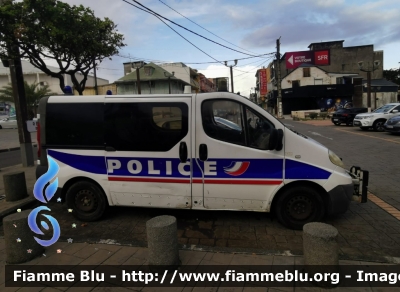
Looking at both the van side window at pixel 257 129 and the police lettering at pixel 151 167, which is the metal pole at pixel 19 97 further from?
the van side window at pixel 257 129

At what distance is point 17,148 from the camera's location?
15.3 metres

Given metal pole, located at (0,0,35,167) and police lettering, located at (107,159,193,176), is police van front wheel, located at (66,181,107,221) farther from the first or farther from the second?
metal pole, located at (0,0,35,167)

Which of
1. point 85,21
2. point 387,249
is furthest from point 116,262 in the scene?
point 85,21

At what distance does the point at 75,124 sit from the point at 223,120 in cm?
228

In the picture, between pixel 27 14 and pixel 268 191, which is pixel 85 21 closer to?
pixel 27 14

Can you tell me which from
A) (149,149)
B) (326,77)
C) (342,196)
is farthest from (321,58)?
(149,149)

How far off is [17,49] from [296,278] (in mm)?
9942

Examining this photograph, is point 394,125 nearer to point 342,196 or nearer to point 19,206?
point 342,196

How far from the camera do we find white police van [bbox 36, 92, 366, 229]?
3797 mm

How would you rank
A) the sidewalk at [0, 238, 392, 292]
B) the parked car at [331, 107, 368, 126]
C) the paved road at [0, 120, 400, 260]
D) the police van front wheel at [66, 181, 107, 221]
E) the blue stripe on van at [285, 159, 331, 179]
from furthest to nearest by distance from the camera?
the parked car at [331, 107, 368, 126] → the police van front wheel at [66, 181, 107, 221] → the blue stripe on van at [285, 159, 331, 179] → the paved road at [0, 120, 400, 260] → the sidewalk at [0, 238, 392, 292]

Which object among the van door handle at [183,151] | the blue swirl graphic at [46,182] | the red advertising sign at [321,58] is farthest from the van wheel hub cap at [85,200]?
the red advertising sign at [321,58]

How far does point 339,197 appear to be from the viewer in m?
3.80

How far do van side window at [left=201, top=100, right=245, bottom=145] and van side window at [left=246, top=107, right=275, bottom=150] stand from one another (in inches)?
3.9

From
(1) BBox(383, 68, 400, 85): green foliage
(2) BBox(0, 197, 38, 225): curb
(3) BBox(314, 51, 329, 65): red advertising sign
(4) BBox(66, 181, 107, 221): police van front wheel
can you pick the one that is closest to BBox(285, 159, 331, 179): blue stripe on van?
(4) BBox(66, 181, 107, 221): police van front wheel
